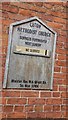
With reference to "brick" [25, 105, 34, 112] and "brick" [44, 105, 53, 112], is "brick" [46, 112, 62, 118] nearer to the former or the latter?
"brick" [44, 105, 53, 112]

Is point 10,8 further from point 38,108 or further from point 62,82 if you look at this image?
point 38,108

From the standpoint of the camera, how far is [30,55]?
357 cm

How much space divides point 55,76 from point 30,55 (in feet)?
1.55

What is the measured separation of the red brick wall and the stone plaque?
7cm

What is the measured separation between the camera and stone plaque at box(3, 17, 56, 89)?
11.3 ft

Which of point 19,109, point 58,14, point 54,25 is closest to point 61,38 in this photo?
point 54,25

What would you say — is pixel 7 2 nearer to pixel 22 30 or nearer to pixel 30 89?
pixel 22 30

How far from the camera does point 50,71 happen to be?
3.70 metres

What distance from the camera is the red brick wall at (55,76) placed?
3453 millimetres

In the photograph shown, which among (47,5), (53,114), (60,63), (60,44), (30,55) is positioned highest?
(47,5)

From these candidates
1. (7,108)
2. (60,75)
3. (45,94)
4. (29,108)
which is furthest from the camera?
(60,75)

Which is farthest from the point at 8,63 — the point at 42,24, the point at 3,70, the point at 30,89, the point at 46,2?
the point at 46,2

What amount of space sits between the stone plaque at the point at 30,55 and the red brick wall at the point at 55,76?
70 mm

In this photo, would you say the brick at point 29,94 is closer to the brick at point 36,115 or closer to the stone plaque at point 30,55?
the stone plaque at point 30,55
